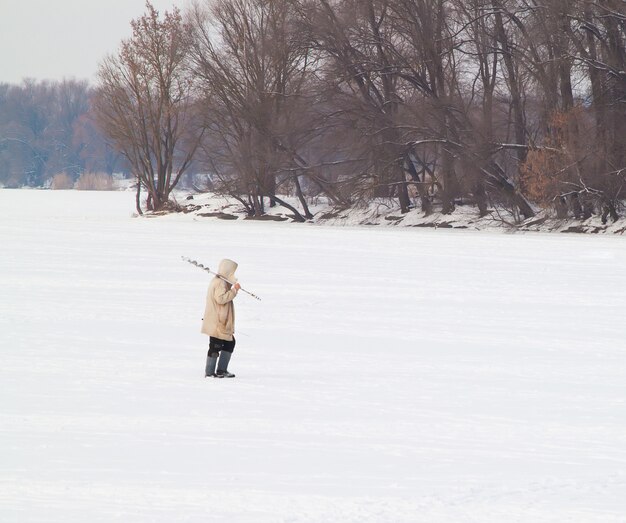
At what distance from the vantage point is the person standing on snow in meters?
10.1

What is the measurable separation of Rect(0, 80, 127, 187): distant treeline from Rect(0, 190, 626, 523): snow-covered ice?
128908 millimetres

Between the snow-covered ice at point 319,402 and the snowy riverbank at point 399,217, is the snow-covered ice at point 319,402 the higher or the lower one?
the lower one

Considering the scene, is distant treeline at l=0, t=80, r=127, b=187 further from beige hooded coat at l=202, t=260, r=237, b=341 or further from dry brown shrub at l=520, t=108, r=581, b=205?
beige hooded coat at l=202, t=260, r=237, b=341

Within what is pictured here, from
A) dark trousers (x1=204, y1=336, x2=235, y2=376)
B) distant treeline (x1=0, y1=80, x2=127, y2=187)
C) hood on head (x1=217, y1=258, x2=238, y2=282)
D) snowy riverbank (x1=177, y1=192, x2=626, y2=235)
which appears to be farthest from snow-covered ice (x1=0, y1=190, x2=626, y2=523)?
distant treeline (x1=0, y1=80, x2=127, y2=187)

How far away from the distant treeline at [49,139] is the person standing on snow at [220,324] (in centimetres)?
13457

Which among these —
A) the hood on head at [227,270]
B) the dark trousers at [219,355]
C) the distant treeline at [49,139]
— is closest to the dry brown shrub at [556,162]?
the hood on head at [227,270]

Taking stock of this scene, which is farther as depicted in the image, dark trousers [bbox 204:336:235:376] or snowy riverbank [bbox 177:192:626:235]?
snowy riverbank [bbox 177:192:626:235]

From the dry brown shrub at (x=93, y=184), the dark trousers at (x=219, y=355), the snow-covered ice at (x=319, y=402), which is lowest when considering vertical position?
the snow-covered ice at (x=319, y=402)

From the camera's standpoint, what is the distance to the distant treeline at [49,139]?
146 m

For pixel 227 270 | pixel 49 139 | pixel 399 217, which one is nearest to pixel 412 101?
pixel 399 217

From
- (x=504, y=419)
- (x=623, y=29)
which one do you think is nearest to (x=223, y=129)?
(x=623, y=29)

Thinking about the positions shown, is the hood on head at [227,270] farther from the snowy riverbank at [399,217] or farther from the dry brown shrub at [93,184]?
the dry brown shrub at [93,184]

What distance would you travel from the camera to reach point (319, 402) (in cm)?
902

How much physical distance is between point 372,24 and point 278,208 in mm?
10212
